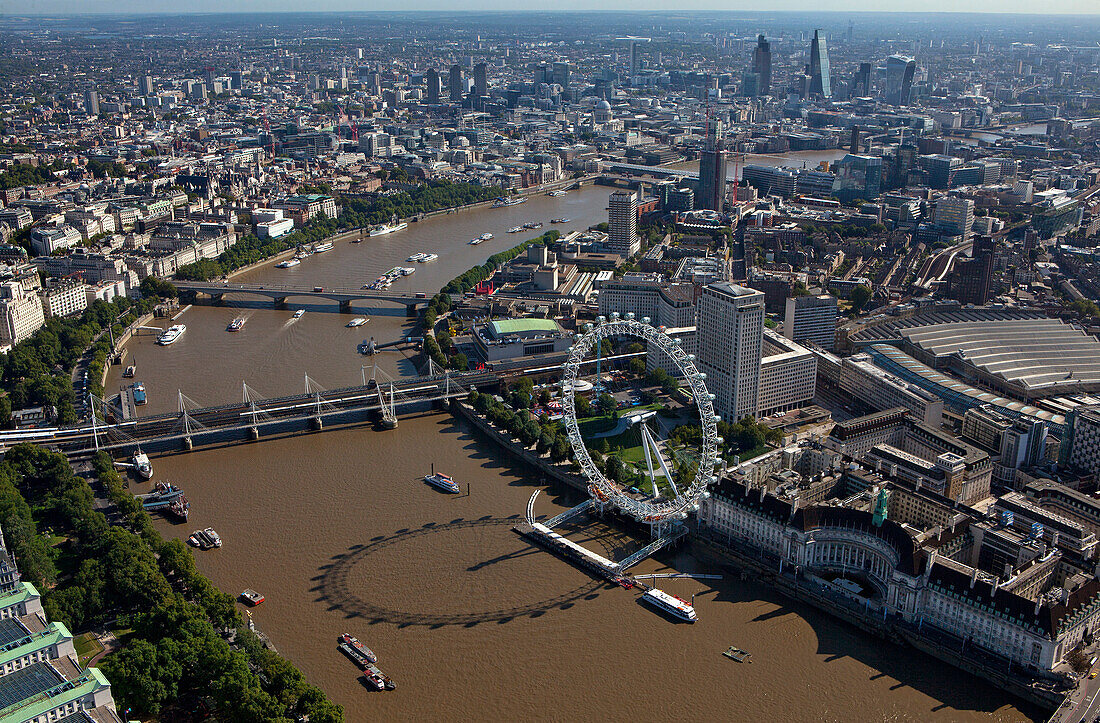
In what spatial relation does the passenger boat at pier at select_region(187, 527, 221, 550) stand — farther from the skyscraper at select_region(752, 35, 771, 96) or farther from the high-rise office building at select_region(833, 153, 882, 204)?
the skyscraper at select_region(752, 35, 771, 96)

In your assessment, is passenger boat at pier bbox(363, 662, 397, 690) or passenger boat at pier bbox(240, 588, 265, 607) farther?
passenger boat at pier bbox(240, 588, 265, 607)

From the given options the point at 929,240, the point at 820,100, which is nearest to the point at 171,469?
the point at 929,240

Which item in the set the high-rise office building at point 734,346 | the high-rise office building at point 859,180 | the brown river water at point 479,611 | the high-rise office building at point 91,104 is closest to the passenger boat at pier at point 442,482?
the brown river water at point 479,611

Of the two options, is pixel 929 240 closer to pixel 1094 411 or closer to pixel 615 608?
pixel 1094 411

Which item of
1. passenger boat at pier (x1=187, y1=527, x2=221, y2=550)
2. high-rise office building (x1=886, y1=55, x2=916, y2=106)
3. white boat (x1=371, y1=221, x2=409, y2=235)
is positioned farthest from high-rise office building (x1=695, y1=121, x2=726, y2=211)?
high-rise office building (x1=886, y1=55, x2=916, y2=106)

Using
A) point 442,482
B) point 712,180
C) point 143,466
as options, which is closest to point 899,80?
point 712,180

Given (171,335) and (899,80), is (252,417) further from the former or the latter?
(899,80)
